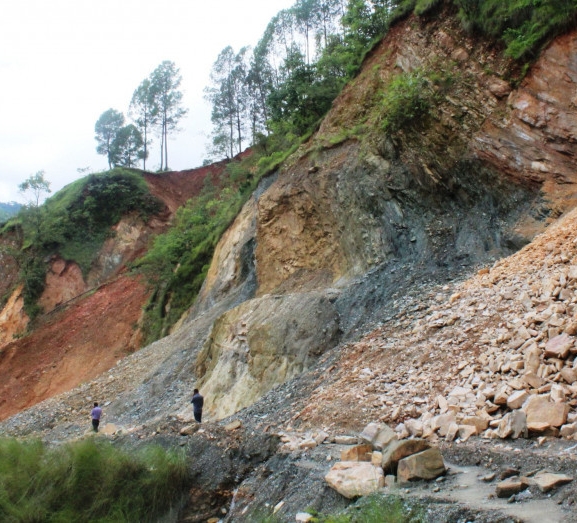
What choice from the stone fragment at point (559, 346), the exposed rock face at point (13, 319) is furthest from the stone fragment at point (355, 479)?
the exposed rock face at point (13, 319)

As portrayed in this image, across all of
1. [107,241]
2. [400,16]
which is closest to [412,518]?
[400,16]

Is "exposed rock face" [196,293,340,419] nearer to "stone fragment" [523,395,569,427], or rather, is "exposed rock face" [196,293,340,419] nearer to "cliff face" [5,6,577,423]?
"cliff face" [5,6,577,423]

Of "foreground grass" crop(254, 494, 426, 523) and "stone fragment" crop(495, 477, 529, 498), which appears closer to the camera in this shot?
"stone fragment" crop(495, 477, 529, 498)

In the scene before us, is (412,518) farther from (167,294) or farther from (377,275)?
(167,294)

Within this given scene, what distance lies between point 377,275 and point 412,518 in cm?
994

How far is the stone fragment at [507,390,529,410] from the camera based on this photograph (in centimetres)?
646

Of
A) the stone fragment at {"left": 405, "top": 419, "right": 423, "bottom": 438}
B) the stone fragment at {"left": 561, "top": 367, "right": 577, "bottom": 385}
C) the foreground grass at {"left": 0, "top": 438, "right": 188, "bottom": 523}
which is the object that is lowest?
the foreground grass at {"left": 0, "top": 438, "right": 188, "bottom": 523}

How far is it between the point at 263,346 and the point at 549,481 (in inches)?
381

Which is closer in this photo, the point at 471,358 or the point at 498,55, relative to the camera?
the point at 471,358

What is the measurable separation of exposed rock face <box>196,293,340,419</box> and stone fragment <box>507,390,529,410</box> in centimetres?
628

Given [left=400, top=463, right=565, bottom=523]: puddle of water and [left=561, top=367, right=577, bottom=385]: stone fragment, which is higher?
[left=561, top=367, right=577, bottom=385]: stone fragment

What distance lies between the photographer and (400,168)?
51.5 ft

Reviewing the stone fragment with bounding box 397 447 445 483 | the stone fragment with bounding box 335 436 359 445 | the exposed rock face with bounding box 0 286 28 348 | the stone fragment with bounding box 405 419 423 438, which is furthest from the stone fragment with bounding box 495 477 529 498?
the exposed rock face with bounding box 0 286 28 348

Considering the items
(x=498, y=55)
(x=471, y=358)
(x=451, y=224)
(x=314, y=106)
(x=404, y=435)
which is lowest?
(x=404, y=435)
